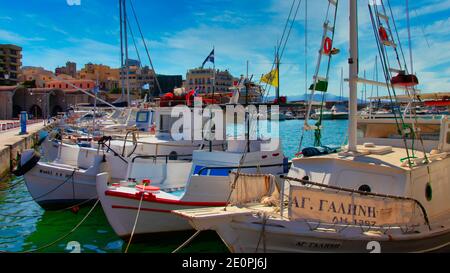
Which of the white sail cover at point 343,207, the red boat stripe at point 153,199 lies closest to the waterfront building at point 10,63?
the red boat stripe at point 153,199

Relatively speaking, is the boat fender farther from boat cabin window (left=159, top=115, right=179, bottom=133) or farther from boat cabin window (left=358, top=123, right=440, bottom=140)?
boat cabin window (left=358, top=123, right=440, bottom=140)

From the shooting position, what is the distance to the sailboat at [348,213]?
294 inches

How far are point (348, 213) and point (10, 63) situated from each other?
102 metres

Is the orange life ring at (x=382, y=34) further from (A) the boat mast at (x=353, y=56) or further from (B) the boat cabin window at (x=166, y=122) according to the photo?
(B) the boat cabin window at (x=166, y=122)

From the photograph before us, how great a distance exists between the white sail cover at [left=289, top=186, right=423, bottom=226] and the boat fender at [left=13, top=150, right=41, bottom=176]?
1220 cm

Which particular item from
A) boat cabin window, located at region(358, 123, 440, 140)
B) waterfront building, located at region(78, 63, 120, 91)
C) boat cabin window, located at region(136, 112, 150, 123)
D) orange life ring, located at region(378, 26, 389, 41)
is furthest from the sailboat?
waterfront building, located at region(78, 63, 120, 91)

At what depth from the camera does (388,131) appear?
1151cm

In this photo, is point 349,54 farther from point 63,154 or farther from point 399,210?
point 63,154

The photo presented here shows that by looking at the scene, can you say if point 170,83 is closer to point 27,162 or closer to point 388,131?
point 27,162

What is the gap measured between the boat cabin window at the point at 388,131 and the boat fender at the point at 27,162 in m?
12.4

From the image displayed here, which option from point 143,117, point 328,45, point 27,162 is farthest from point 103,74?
point 328,45
